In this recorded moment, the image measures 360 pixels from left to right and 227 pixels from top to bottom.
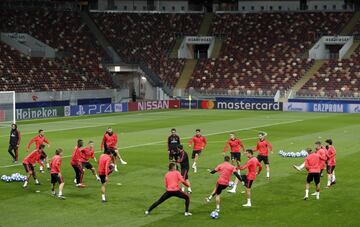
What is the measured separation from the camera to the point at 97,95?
75250mm

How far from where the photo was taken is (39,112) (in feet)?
209

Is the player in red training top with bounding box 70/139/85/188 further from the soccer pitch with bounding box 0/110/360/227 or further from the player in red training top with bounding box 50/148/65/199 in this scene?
the player in red training top with bounding box 50/148/65/199


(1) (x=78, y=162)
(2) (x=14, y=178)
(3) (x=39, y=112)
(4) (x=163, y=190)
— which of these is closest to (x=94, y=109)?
(3) (x=39, y=112)

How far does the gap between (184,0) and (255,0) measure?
33.1 feet

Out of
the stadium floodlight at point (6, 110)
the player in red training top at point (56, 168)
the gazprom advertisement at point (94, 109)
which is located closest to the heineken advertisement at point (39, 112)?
the gazprom advertisement at point (94, 109)

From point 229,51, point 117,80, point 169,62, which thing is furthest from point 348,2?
point 117,80

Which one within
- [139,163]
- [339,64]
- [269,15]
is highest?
[269,15]

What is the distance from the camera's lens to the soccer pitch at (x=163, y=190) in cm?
2208

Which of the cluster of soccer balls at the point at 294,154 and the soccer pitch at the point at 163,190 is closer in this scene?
the soccer pitch at the point at 163,190

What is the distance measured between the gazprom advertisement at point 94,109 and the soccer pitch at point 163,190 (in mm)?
15734

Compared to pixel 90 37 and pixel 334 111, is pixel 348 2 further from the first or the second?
pixel 90 37

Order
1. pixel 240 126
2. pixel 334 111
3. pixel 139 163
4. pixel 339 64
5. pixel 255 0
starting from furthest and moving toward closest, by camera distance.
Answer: pixel 255 0 < pixel 339 64 < pixel 334 111 < pixel 240 126 < pixel 139 163

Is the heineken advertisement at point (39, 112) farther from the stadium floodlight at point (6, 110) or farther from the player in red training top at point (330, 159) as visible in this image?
the player in red training top at point (330, 159)

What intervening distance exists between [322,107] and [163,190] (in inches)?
1914
